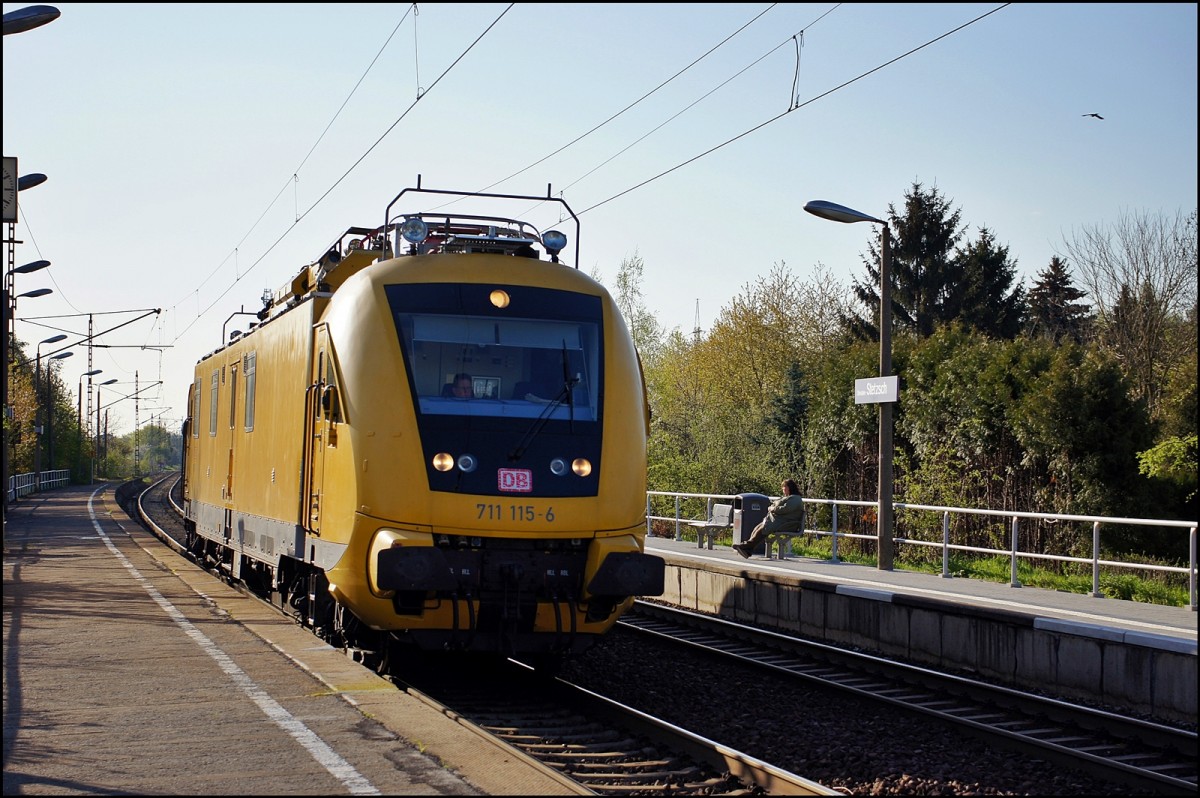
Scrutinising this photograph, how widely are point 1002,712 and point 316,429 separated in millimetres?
6037

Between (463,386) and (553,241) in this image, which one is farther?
(553,241)

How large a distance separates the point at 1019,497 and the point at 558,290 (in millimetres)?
20043

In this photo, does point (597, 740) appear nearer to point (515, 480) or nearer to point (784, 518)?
point (515, 480)

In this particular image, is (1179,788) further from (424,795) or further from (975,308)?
(975,308)

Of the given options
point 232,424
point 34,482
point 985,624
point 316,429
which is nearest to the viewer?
point 316,429

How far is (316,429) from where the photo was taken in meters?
11.1

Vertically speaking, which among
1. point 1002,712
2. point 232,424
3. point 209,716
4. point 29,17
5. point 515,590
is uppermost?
point 29,17

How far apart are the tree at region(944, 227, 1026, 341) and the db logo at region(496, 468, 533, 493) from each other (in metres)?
42.4

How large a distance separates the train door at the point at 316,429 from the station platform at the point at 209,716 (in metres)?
1.32

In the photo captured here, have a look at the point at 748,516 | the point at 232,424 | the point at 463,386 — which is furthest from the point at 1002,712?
the point at 748,516

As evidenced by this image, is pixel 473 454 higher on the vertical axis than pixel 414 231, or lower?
lower

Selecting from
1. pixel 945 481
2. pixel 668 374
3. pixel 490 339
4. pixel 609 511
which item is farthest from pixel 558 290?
pixel 668 374

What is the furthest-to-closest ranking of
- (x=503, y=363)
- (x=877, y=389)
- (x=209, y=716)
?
(x=877, y=389) → (x=503, y=363) → (x=209, y=716)

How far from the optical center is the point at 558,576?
32.6 feet
